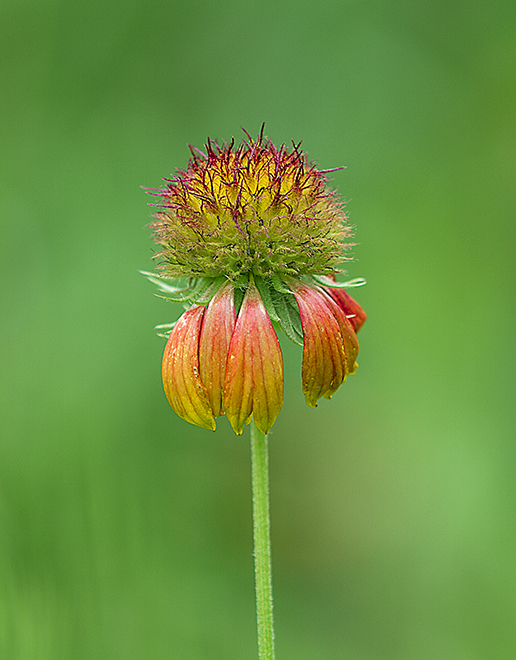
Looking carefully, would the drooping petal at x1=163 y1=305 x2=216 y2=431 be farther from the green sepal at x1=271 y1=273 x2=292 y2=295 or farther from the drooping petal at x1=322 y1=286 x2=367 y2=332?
the drooping petal at x1=322 y1=286 x2=367 y2=332

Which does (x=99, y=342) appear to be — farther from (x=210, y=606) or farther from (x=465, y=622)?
(x=465, y=622)

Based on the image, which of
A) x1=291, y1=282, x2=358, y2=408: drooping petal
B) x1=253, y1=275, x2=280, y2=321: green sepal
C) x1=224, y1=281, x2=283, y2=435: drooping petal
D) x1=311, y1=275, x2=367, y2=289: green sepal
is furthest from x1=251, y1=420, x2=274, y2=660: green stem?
x1=311, y1=275, x2=367, y2=289: green sepal

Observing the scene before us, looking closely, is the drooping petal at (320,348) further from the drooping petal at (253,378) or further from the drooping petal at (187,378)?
the drooping petal at (187,378)

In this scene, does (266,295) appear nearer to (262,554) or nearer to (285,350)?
(262,554)

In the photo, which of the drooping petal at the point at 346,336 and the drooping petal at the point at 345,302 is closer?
the drooping petal at the point at 346,336

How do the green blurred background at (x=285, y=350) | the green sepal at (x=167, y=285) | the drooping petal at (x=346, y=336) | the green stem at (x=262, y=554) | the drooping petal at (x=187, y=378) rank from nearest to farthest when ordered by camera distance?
the green stem at (x=262, y=554) < the drooping petal at (x=187, y=378) < the drooping petal at (x=346, y=336) < the green sepal at (x=167, y=285) < the green blurred background at (x=285, y=350)

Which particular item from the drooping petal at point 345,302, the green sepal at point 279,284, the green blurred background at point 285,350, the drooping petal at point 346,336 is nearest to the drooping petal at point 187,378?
the green sepal at point 279,284

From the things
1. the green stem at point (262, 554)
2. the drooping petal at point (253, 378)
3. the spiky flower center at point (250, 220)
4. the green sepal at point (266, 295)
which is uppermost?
the spiky flower center at point (250, 220)

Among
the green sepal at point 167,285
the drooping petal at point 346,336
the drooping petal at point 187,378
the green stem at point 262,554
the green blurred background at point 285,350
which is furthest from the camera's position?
the green blurred background at point 285,350
